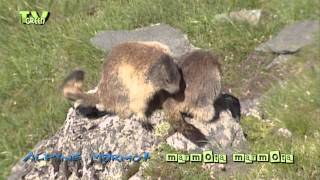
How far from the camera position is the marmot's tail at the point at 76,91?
749 centimetres

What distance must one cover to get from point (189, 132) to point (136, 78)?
35.1 inches

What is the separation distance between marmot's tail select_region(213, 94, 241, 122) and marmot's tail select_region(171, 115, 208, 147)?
0.30 meters

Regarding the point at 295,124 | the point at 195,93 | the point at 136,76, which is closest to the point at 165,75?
the point at 136,76

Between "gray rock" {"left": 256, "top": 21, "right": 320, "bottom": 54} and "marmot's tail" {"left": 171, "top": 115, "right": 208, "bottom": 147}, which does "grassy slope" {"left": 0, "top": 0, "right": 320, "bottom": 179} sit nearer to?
"gray rock" {"left": 256, "top": 21, "right": 320, "bottom": 54}

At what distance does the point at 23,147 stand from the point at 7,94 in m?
1.18

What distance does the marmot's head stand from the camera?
6.76 m

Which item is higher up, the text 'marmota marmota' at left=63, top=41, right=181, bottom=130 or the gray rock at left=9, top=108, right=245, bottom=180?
the text 'marmota marmota' at left=63, top=41, right=181, bottom=130

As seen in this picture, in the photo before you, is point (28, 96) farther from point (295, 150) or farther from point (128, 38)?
point (295, 150)

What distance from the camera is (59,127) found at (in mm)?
8820

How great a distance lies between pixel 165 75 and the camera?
266 inches

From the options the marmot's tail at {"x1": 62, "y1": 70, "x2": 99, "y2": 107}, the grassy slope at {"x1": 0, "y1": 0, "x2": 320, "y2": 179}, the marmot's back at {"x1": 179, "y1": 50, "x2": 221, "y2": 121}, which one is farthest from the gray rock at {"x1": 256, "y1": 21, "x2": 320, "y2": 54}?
the marmot's tail at {"x1": 62, "y1": 70, "x2": 99, "y2": 107}

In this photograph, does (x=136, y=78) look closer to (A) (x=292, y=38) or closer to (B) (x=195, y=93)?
(B) (x=195, y=93)

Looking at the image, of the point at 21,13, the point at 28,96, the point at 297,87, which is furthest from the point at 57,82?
the point at 297,87

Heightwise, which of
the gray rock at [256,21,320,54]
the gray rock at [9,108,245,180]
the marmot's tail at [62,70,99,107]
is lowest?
the gray rock at [9,108,245,180]
